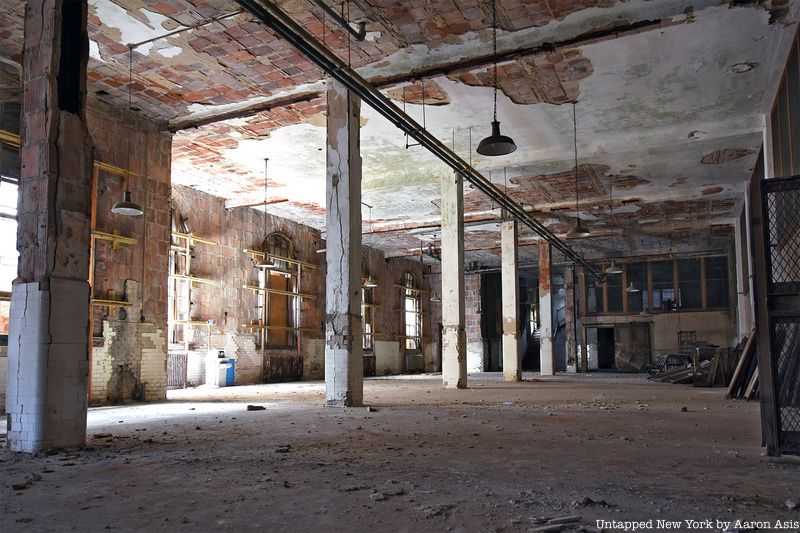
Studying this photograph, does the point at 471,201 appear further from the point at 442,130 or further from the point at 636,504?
the point at 636,504

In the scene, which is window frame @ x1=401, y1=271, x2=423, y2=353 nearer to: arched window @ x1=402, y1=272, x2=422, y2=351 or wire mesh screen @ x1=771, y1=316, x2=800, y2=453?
arched window @ x1=402, y1=272, x2=422, y2=351

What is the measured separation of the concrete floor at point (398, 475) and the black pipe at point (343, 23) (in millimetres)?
5358

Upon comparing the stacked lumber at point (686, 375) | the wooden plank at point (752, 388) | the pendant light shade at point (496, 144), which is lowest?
the stacked lumber at point (686, 375)

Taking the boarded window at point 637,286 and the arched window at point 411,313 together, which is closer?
the boarded window at point 637,286

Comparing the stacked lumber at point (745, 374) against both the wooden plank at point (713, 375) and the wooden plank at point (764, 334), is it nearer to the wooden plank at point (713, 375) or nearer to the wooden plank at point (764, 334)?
the wooden plank at point (713, 375)

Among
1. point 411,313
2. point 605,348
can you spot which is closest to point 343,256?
point 411,313

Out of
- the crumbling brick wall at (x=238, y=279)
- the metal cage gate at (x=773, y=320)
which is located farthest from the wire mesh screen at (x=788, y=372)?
the crumbling brick wall at (x=238, y=279)

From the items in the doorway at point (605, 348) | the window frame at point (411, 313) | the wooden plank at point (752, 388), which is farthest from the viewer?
the doorway at point (605, 348)

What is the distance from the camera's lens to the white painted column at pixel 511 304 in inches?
754

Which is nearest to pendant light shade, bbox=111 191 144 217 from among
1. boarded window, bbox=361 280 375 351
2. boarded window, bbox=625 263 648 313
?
boarded window, bbox=361 280 375 351

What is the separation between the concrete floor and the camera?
11.0 ft

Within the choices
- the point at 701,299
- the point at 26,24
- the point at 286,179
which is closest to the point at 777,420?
the point at 26,24

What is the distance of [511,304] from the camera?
1909 cm

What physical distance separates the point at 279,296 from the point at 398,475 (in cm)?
1716
